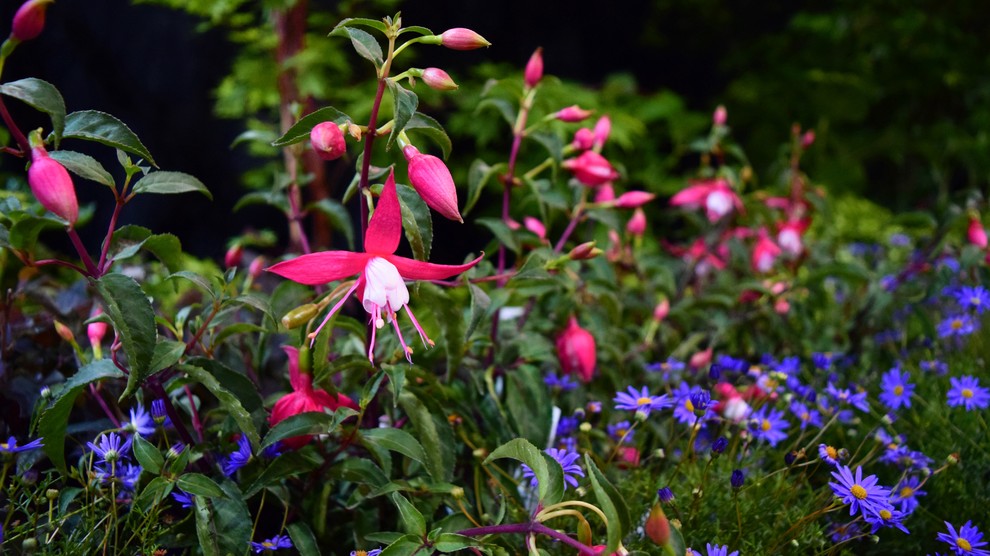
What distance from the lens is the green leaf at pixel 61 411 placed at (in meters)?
0.56

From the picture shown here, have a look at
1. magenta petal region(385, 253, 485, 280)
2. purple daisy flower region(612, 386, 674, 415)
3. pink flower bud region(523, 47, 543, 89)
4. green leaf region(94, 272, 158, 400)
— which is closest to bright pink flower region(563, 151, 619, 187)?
pink flower bud region(523, 47, 543, 89)

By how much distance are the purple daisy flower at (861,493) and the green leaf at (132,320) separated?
503 millimetres

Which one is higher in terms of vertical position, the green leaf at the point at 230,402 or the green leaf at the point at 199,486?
the green leaf at the point at 230,402

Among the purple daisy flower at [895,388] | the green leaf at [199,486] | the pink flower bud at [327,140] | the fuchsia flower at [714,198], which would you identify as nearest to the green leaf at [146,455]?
the green leaf at [199,486]

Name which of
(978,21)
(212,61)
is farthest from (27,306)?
(978,21)

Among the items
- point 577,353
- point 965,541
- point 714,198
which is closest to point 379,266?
point 577,353

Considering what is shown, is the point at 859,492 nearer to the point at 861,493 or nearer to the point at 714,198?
the point at 861,493

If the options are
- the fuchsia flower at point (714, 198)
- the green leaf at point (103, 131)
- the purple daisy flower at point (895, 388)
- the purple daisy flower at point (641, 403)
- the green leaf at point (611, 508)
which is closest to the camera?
the green leaf at point (611, 508)

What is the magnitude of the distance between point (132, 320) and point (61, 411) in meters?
0.11

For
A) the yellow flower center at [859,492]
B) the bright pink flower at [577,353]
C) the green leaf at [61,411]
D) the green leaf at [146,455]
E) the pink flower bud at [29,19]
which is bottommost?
the bright pink flower at [577,353]

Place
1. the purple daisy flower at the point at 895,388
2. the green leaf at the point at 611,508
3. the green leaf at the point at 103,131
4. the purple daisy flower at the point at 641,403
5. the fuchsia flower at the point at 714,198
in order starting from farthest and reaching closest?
the fuchsia flower at the point at 714,198 < the purple daisy flower at the point at 895,388 < the purple daisy flower at the point at 641,403 < the green leaf at the point at 103,131 < the green leaf at the point at 611,508

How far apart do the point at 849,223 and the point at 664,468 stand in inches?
61.5

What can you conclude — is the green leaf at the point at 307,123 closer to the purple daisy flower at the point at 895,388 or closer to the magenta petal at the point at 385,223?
the magenta petal at the point at 385,223

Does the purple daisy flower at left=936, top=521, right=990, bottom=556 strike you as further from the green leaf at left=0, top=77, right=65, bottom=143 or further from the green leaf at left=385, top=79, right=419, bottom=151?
the green leaf at left=0, top=77, right=65, bottom=143
